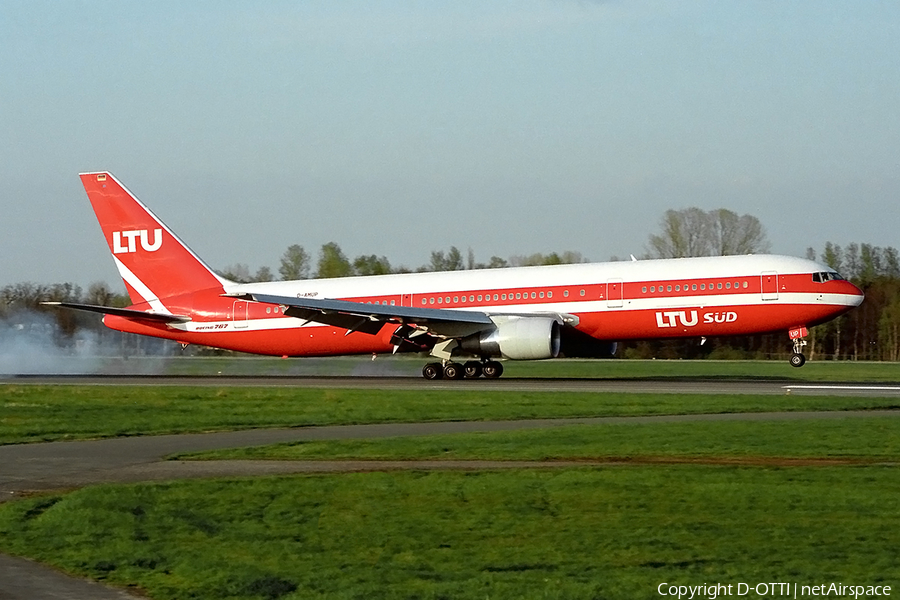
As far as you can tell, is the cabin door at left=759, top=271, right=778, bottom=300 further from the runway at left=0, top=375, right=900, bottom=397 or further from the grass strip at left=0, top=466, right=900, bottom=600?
the grass strip at left=0, top=466, right=900, bottom=600

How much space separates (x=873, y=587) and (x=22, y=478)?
11.1m

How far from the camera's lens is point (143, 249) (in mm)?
41531

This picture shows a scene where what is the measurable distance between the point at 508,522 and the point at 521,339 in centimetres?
2291

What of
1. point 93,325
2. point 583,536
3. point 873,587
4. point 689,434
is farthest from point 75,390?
point 93,325

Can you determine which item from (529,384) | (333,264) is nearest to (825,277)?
(529,384)

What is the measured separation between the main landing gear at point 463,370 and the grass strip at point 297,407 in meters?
6.34

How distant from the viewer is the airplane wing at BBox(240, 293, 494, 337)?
34.8 meters

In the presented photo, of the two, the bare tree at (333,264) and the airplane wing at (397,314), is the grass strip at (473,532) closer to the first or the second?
the airplane wing at (397,314)

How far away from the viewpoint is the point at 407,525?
1134 centimetres

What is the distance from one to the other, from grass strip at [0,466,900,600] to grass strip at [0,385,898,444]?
28.2ft

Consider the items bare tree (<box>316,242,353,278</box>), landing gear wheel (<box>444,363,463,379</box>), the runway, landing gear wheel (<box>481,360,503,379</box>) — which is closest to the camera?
the runway

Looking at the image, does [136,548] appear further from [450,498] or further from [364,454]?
[364,454]

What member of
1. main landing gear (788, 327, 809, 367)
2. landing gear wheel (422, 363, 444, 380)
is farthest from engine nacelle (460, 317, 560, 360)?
main landing gear (788, 327, 809, 367)

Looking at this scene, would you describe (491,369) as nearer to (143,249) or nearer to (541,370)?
(541,370)
